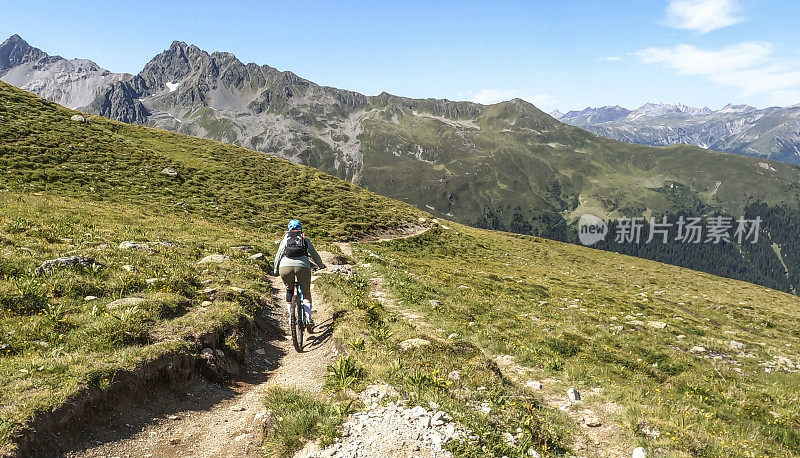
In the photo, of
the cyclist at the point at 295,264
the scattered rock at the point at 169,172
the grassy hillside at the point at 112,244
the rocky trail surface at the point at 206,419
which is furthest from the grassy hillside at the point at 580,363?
the scattered rock at the point at 169,172

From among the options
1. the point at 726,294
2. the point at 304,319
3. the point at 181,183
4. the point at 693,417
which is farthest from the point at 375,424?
the point at 726,294

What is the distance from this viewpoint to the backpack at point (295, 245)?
12.7m

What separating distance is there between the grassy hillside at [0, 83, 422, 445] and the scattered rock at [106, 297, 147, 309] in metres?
0.09

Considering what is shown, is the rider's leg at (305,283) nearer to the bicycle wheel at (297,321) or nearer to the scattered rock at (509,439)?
the bicycle wheel at (297,321)

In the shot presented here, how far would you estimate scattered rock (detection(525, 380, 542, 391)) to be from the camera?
1118 cm

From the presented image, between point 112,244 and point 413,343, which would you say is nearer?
point 413,343

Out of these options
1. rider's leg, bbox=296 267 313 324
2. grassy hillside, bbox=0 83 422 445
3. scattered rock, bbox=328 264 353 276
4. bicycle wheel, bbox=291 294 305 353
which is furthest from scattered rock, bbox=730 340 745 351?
grassy hillside, bbox=0 83 422 445

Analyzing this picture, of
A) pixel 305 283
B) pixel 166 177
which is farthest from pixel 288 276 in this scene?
pixel 166 177

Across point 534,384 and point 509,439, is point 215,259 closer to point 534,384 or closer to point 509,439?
point 534,384

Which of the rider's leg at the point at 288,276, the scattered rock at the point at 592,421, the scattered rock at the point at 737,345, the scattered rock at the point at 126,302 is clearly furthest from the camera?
the scattered rock at the point at 737,345

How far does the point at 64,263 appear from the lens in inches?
526

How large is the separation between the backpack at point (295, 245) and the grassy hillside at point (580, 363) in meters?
3.01

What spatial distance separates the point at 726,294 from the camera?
46188 millimetres

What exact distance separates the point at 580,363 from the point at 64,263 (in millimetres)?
19818
